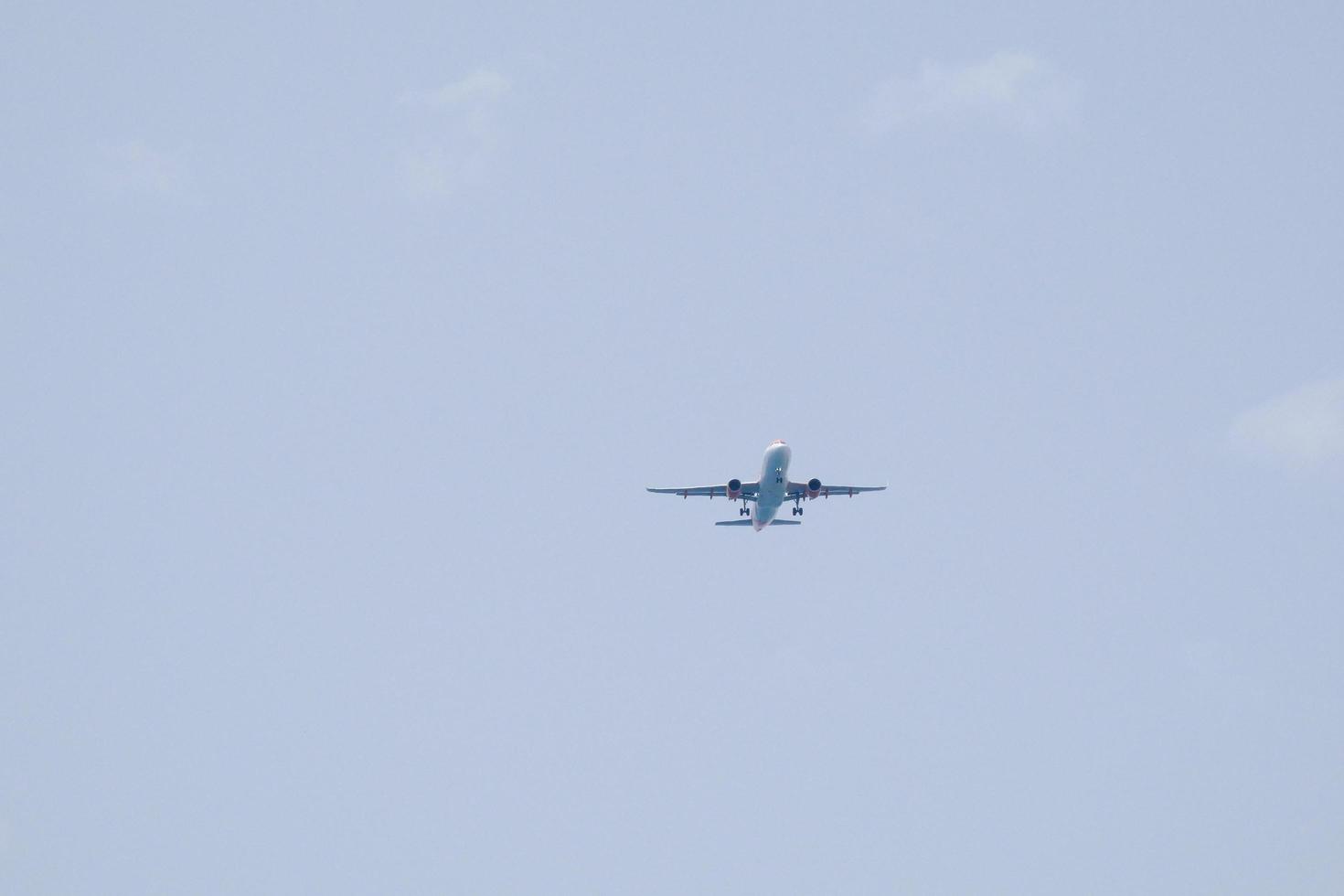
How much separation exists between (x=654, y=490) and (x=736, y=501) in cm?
570

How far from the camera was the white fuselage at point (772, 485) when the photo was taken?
127 metres

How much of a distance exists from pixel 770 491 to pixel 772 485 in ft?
3.97

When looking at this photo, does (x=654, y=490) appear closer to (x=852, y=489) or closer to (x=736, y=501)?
(x=736, y=501)

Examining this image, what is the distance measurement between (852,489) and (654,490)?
1461cm

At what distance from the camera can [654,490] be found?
5374 inches

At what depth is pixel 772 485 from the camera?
424 feet

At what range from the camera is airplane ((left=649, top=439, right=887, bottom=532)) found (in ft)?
417

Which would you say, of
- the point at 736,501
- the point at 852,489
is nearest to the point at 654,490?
the point at 736,501

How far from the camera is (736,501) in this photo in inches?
5330

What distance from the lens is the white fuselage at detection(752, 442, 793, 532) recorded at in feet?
415

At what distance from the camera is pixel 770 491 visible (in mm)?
130500
